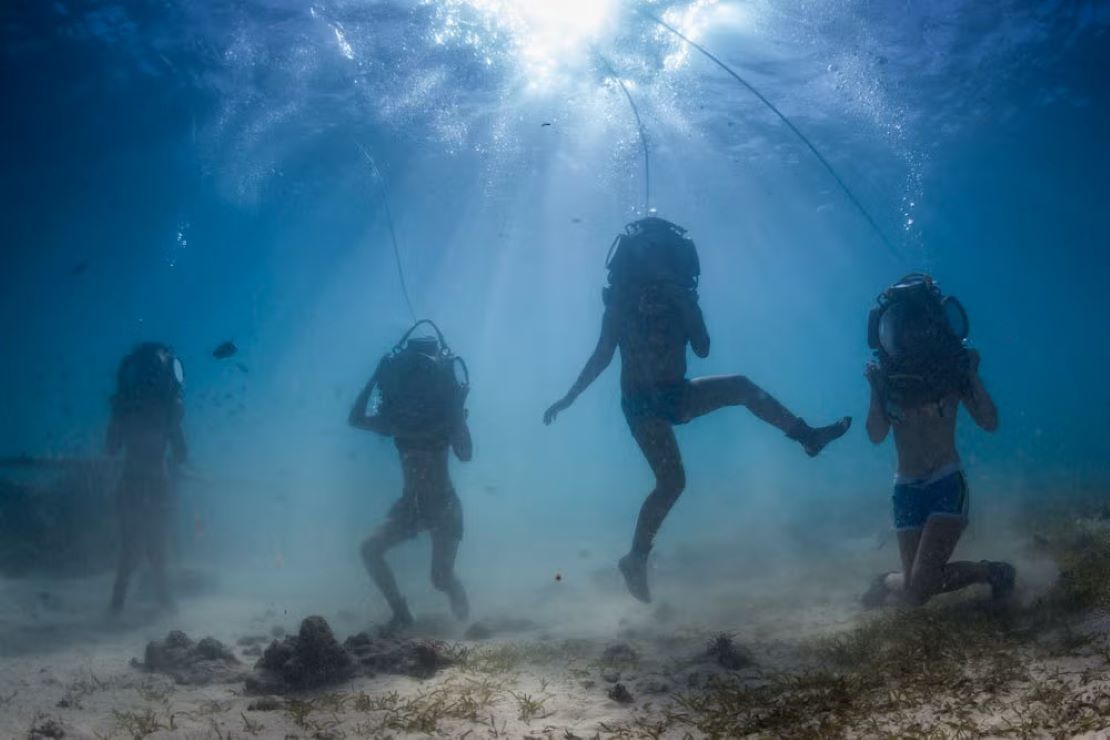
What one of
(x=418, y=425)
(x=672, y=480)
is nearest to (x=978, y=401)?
(x=672, y=480)

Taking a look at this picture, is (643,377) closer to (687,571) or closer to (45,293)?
(687,571)

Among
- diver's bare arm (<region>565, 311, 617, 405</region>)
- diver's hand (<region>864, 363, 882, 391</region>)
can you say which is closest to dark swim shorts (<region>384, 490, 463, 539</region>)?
diver's bare arm (<region>565, 311, 617, 405</region>)

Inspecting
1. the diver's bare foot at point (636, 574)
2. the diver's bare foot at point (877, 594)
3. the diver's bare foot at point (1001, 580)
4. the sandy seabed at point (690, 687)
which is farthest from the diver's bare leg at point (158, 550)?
the diver's bare foot at point (1001, 580)

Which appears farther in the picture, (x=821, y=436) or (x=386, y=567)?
(x=386, y=567)

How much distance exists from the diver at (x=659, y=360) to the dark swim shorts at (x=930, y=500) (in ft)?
4.41

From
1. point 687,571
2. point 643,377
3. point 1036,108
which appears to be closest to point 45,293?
point 687,571

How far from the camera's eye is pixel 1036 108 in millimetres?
26328

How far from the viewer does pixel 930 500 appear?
5.84 meters

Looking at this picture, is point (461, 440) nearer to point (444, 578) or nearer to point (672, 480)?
point (444, 578)

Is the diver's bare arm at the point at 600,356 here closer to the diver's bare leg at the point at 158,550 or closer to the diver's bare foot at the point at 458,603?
the diver's bare foot at the point at 458,603

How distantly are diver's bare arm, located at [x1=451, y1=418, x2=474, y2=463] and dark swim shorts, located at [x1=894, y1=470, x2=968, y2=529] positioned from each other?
16.1 ft

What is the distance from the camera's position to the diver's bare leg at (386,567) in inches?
302

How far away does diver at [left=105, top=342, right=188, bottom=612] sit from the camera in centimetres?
941

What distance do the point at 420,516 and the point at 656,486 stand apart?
3.29 meters
